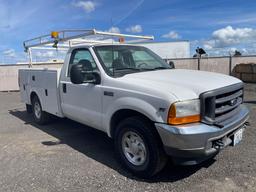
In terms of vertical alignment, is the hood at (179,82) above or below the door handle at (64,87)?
above

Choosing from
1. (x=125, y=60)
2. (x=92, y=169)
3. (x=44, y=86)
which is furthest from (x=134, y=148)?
(x=44, y=86)

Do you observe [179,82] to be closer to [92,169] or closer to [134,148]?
[134,148]

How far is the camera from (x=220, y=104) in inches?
144

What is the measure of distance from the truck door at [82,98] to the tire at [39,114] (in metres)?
1.53

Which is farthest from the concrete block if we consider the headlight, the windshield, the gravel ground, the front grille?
the headlight

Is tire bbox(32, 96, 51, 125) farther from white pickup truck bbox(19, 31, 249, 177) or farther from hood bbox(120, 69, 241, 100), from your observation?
hood bbox(120, 69, 241, 100)

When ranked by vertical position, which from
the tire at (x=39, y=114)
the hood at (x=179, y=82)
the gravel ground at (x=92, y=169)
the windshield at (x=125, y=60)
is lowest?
the gravel ground at (x=92, y=169)

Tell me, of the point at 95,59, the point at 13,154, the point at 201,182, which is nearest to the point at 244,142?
the point at 201,182

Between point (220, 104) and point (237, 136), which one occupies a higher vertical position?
point (220, 104)

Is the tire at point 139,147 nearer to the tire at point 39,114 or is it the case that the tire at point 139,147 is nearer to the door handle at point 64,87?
the door handle at point 64,87

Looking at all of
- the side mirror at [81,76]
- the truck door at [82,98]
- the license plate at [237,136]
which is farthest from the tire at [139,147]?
the license plate at [237,136]

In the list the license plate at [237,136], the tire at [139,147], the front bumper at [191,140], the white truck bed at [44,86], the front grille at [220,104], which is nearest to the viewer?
the front bumper at [191,140]

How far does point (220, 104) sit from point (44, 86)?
4.20 m

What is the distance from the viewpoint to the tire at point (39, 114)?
6.98 metres
